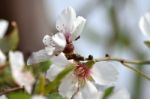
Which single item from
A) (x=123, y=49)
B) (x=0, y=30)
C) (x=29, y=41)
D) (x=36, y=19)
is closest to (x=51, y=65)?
(x=0, y=30)

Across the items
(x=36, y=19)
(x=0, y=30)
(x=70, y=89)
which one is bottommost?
(x=70, y=89)

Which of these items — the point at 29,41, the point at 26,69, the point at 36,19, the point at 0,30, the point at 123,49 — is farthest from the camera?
the point at 123,49

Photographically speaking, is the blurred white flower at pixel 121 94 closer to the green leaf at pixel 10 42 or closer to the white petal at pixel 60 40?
the white petal at pixel 60 40

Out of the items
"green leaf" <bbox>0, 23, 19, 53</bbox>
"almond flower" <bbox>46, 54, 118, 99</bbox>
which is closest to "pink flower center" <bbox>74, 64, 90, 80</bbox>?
"almond flower" <bbox>46, 54, 118, 99</bbox>

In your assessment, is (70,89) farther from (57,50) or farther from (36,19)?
(36,19)

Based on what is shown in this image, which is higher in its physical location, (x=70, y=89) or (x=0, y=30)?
(x=0, y=30)

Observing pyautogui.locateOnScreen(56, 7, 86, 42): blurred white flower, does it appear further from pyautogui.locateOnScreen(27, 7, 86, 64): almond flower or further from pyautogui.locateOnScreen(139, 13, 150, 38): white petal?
pyautogui.locateOnScreen(139, 13, 150, 38): white petal

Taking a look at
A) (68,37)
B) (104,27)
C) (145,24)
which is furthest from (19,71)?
(104,27)
